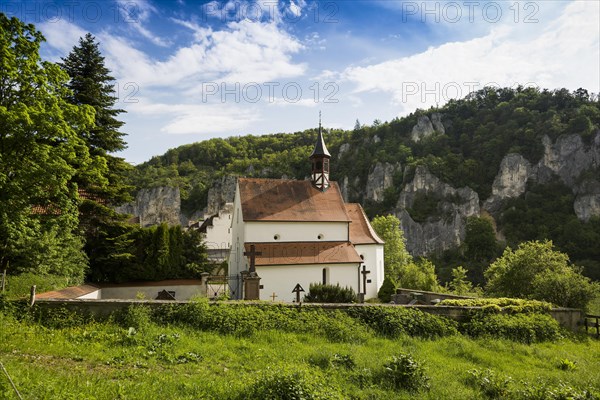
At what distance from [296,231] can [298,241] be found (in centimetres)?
59

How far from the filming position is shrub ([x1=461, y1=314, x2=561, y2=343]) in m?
11.8

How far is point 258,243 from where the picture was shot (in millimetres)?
20297

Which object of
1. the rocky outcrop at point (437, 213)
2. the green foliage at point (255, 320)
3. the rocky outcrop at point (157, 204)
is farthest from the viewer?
the rocky outcrop at point (157, 204)

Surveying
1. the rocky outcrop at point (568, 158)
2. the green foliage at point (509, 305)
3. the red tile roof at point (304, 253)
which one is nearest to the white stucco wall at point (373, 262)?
the red tile roof at point (304, 253)

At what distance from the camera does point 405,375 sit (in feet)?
23.2

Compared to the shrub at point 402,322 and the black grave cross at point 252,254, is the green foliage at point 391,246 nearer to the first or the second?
the black grave cross at point 252,254

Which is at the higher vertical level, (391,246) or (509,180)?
(509,180)

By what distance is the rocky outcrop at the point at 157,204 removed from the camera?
76500mm

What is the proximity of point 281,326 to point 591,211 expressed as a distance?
6717 cm

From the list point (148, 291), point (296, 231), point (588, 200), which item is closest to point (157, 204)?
point (148, 291)

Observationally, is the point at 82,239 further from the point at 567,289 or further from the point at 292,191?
the point at 567,289

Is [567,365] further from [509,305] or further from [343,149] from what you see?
[343,149]

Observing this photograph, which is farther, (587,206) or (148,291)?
(587,206)

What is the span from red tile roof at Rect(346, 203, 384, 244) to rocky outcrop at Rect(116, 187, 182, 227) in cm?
5892
